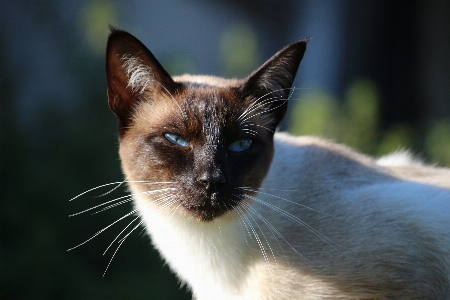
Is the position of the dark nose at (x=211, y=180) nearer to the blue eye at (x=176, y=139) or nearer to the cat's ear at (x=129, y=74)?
the blue eye at (x=176, y=139)

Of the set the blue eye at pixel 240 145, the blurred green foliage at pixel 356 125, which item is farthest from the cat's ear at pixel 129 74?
the blurred green foliage at pixel 356 125

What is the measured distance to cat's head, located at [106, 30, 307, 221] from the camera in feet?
5.10

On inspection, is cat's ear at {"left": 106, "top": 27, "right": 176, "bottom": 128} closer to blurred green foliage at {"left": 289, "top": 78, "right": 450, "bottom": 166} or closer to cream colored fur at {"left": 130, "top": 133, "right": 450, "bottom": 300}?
cream colored fur at {"left": 130, "top": 133, "right": 450, "bottom": 300}

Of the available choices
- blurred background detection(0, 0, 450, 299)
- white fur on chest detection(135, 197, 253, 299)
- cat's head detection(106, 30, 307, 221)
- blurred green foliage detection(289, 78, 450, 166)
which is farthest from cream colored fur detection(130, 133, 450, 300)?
blurred green foliage detection(289, 78, 450, 166)

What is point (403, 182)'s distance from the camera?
75.3 inches

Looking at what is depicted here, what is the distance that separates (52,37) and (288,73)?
228 centimetres

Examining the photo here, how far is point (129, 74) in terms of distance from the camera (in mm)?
1653

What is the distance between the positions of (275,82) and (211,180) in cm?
40

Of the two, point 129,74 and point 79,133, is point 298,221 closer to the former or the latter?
point 129,74

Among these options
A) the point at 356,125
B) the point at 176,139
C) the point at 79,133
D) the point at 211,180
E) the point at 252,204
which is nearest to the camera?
the point at 211,180

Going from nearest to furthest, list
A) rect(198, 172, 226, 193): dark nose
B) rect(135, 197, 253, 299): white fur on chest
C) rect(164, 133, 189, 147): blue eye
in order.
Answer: rect(198, 172, 226, 193): dark nose → rect(164, 133, 189, 147): blue eye → rect(135, 197, 253, 299): white fur on chest

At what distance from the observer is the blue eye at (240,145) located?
1.64 metres

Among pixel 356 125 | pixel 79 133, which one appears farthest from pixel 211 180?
pixel 356 125

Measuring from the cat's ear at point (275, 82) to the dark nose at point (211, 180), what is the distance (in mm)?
305
